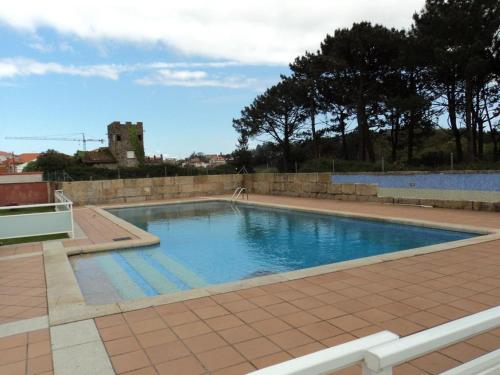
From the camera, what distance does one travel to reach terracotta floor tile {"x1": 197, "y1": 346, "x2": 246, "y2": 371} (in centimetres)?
271

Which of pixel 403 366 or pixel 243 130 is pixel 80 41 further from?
pixel 403 366

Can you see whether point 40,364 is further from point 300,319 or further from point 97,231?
point 97,231

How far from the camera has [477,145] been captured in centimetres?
2064

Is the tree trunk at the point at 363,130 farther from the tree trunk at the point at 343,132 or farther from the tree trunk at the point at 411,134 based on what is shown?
the tree trunk at the point at 411,134

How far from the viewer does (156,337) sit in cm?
318

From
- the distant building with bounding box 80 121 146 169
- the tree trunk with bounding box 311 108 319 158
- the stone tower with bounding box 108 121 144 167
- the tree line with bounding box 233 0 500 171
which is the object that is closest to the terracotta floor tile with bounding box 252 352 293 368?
the tree line with bounding box 233 0 500 171

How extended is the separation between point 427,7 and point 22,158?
4800 inches

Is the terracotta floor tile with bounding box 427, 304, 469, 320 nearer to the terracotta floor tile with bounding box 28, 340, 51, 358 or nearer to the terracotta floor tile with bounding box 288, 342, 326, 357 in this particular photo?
the terracotta floor tile with bounding box 288, 342, 326, 357

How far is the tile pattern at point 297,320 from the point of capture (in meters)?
2.78

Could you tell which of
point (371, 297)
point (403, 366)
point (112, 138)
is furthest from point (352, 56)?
point (112, 138)

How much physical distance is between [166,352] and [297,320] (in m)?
1.15

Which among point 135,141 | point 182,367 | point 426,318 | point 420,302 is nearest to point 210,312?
point 182,367

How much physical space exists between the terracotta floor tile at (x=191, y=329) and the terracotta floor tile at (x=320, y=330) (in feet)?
2.58

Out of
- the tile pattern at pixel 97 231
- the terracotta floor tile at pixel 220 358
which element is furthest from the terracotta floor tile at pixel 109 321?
the tile pattern at pixel 97 231
